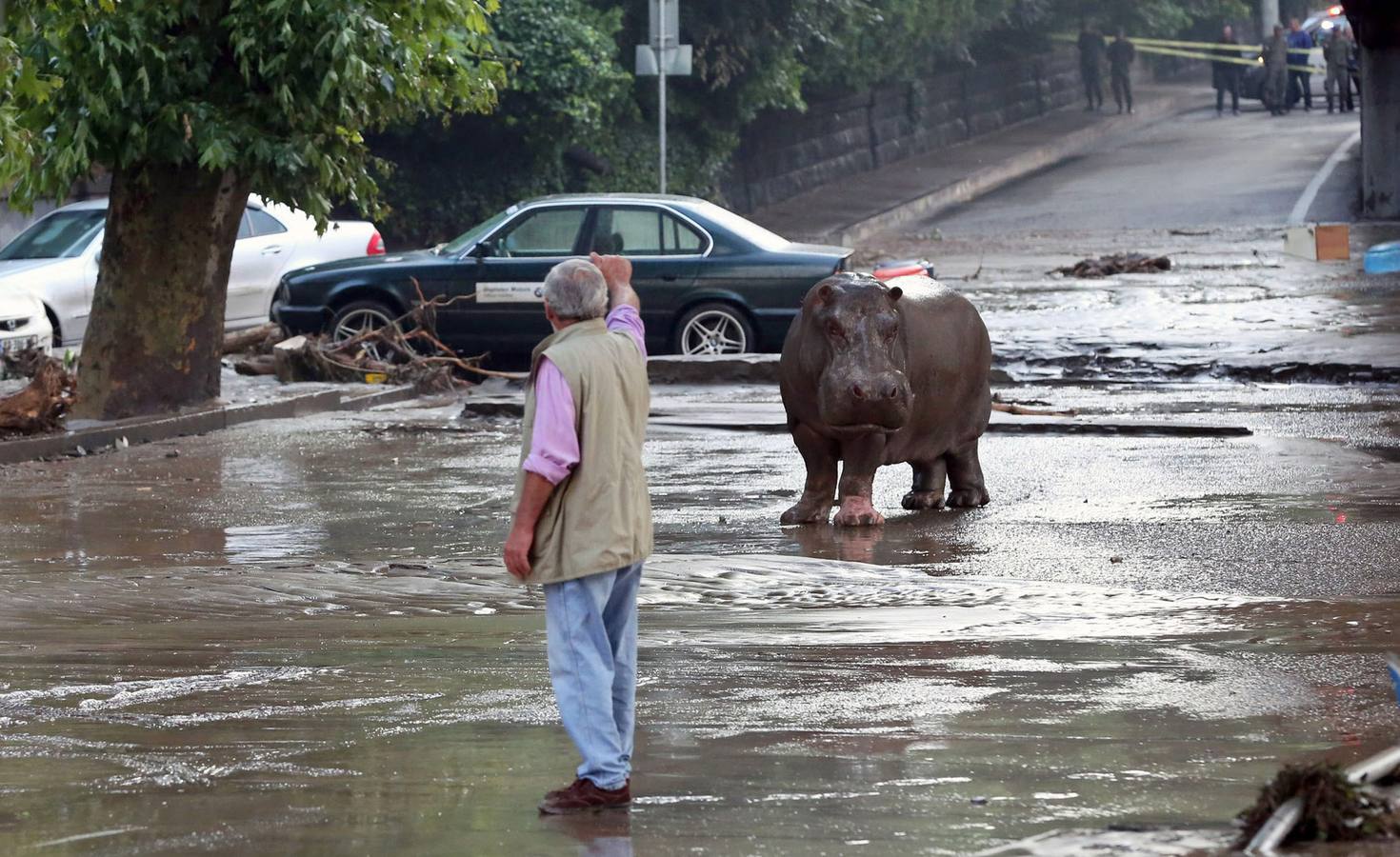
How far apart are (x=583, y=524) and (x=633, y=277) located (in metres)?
13.0

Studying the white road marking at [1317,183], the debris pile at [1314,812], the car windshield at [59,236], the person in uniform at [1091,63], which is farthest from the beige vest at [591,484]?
the person in uniform at [1091,63]

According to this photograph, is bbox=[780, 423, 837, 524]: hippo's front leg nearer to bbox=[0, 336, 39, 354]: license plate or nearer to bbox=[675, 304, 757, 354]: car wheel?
bbox=[675, 304, 757, 354]: car wheel

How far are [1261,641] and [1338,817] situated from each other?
8.81 feet

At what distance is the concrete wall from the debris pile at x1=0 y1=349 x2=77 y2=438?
22543mm

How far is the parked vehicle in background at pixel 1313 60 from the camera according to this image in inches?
2092

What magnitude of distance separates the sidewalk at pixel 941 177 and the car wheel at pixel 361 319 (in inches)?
558

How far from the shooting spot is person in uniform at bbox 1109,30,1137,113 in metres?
51.6

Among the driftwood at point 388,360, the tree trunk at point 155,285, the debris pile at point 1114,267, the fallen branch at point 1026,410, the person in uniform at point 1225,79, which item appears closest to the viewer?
the fallen branch at point 1026,410

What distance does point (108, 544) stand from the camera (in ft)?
33.1

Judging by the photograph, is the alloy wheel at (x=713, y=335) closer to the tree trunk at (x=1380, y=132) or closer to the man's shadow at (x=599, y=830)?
the man's shadow at (x=599, y=830)

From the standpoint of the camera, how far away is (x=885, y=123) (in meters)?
43.8

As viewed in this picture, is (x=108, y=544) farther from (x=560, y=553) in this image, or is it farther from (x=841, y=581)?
(x=560, y=553)

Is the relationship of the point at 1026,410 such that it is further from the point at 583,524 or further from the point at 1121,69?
the point at 1121,69

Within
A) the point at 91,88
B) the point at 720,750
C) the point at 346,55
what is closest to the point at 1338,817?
the point at 720,750
